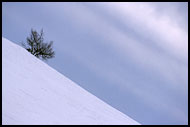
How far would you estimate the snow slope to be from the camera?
383 cm

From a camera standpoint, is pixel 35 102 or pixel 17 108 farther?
Answer: pixel 35 102

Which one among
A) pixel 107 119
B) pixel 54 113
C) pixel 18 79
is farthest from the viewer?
pixel 107 119

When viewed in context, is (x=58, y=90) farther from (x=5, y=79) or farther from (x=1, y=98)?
(x=1, y=98)

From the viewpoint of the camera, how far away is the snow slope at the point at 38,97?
383cm

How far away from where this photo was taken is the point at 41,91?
5.40 meters

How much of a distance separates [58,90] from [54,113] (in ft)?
5.48

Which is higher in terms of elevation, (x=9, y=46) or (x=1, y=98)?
(x=9, y=46)

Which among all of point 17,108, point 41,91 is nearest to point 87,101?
point 41,91

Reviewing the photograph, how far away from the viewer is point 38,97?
4.93 metres

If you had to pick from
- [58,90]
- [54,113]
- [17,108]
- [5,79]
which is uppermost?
[58,90]

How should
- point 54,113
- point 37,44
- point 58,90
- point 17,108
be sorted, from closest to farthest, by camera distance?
1. point 17,108
2. point 54,113
3. point 58,90
4. point 37,44

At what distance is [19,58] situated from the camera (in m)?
6.95

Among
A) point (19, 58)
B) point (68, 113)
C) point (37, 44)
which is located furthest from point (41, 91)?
point (37, 44)

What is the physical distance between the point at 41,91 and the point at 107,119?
1.78 m
